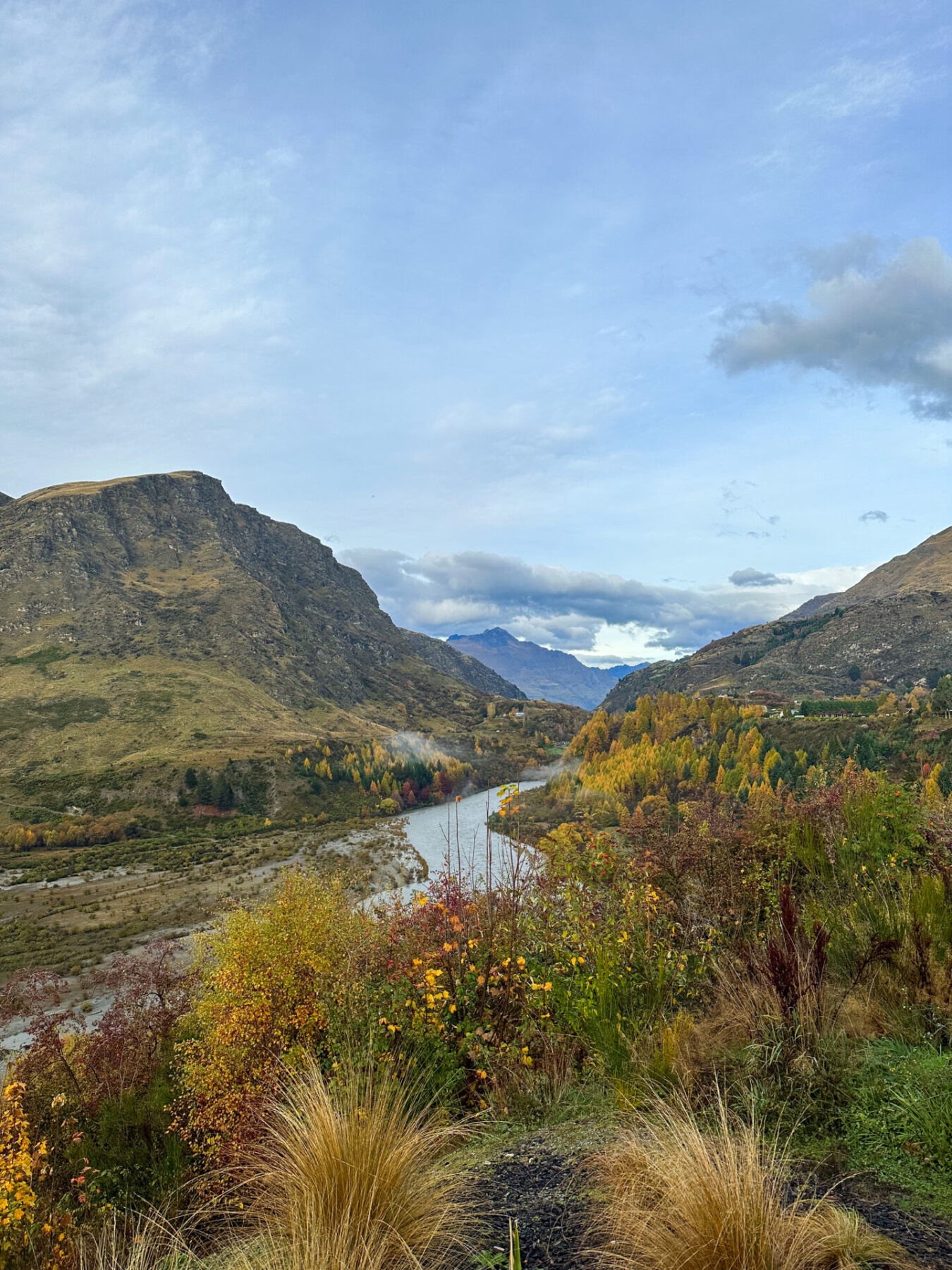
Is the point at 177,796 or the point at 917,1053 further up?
the point at 917,1053

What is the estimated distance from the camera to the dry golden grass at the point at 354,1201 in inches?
120

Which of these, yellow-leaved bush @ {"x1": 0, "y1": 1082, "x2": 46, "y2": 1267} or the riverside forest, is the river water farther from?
yellow-leaved bush @ {"x1": 0, "y1": 1082, "x2": 46, "y2": 1267}

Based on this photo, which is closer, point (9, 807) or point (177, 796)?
point (9, 807)

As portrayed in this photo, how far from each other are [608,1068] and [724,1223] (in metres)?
2.74

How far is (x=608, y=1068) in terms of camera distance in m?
5.14

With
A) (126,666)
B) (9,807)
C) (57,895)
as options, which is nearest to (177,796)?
(9,807)

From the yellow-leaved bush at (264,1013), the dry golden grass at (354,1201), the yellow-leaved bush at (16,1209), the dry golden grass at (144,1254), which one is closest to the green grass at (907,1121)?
the dry golden grass at (354,1201)

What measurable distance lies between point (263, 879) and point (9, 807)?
66.9 metres

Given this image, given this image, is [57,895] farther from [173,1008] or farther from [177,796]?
[173,1008]

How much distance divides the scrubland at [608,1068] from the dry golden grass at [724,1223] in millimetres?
15

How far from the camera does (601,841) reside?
31.2 feet

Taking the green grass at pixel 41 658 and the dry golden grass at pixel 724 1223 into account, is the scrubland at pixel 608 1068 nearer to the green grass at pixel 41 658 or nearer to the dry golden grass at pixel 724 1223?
the dry golden grass at pixel 724 1223

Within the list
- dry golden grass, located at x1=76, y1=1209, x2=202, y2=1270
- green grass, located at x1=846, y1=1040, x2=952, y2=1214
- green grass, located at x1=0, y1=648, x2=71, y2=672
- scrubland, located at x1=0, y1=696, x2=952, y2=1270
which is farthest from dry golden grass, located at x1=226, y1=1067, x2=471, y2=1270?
green grass, located at x1=0, y1=648, x2=71, y2=672

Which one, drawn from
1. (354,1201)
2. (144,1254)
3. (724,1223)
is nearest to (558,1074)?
(354,1201)
